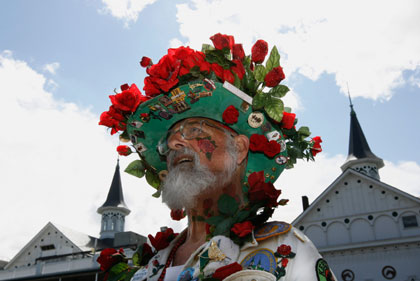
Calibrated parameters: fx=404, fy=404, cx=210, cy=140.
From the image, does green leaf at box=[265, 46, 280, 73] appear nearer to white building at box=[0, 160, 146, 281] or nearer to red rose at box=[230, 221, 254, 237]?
red rose at box=[230, 221, 254, 237]

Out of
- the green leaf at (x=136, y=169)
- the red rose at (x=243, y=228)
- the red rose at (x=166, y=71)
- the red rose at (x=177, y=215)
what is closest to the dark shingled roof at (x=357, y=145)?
the red rose at (x=177, y=215)

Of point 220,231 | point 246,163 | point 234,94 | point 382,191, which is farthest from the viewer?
point 382,191

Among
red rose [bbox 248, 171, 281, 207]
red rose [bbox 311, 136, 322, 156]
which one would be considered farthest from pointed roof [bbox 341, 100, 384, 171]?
red rose [bbox 248, 171, 281, 207]

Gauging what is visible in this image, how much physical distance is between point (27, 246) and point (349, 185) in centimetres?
3081

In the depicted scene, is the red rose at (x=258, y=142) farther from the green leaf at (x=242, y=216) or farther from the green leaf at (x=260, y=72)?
the green leaf at (x=242, y=216)

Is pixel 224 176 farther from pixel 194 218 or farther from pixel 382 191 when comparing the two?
pixel 382 191

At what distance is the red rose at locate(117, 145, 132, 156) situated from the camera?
3.58 m

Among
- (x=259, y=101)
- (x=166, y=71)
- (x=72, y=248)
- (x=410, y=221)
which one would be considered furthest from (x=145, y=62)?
(x=72, y=248)

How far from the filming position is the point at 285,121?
3.25m

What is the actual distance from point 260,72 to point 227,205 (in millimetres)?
1073

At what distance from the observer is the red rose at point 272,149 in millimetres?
3078

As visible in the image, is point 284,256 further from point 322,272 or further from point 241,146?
point 241,146

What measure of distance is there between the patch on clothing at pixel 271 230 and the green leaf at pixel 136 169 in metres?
1.35

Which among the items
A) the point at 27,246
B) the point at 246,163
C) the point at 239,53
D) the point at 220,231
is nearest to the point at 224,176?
the point at 246,163
